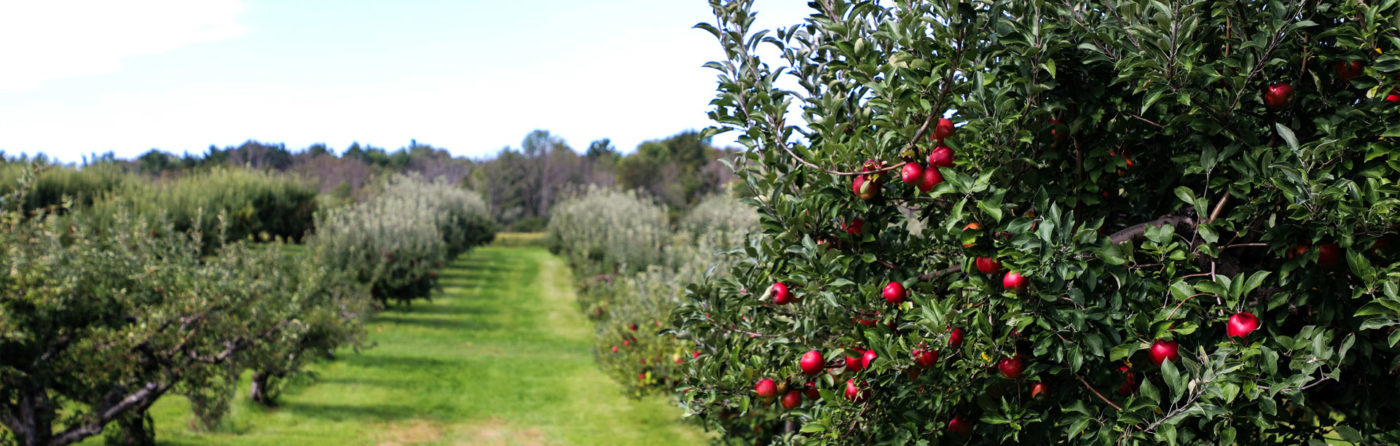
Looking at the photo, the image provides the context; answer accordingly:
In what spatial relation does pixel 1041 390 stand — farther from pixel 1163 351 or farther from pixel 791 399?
pixel 791 399

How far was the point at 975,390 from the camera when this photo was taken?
3.03 meters

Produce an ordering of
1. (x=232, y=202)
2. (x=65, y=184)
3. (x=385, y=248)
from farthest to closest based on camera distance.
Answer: (x=232, y=202) → (x=65, y=184) → (x=385, y=248)

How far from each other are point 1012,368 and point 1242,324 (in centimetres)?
71

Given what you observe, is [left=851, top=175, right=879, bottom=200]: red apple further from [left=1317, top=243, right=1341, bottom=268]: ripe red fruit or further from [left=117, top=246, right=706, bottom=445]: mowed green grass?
[left=117, top=246, right=706, bottom=445]: mowed green grass

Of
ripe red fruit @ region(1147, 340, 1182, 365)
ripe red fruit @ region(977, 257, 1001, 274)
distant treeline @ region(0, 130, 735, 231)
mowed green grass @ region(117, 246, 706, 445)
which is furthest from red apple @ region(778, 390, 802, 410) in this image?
distant treeline @ region(0, 130, 735, 231)

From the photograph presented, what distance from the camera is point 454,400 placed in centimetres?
1305

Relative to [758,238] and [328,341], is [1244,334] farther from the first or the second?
[328,341]

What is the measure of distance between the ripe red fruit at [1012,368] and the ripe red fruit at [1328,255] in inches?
38.6

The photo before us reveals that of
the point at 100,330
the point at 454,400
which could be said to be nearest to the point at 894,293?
the point at 100,330

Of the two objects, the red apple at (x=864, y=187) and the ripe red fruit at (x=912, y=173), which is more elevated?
the ripe red fruit at (x=912, y=173)

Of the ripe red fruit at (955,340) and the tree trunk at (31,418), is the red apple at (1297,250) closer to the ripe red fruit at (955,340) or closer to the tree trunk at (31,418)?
the ripe red fruit at (955,340)

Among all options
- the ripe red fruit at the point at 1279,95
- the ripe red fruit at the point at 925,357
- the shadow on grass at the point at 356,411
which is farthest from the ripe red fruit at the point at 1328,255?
the shadow on grass at the point at 356,411

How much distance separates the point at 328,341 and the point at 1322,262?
471 inches

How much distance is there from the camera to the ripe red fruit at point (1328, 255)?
8.86 ft
